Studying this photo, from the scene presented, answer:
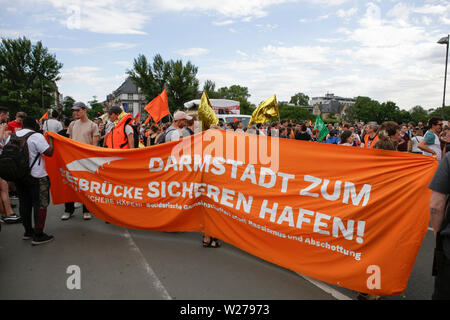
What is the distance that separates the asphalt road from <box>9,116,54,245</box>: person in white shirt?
1.22 ft

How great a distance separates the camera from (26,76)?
1893 inches

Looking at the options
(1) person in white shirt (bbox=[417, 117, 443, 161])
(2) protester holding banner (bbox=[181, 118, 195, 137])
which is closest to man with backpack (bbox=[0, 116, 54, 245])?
(2) protester holding banner (bbox=[181, 118, 195, 137])

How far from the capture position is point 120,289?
10.8 feet

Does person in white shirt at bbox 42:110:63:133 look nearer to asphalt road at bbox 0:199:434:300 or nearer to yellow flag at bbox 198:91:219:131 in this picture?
asphalt road at bbox 0:199:434:300

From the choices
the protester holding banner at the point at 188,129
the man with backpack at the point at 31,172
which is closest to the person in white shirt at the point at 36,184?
the man with backpack at the point at 31,172

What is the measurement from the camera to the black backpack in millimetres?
4172

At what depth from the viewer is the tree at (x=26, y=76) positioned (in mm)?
46125

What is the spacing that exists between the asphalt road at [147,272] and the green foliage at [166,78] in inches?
1830
